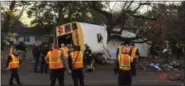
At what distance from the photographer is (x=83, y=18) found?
40.5m

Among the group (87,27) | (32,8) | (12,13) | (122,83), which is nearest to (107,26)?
(87,27)

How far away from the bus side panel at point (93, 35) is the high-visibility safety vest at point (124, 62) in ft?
44.5

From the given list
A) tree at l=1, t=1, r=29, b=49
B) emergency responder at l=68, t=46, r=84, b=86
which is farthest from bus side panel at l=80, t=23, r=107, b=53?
emergency responder at l=68, t=46, r=84, b=86

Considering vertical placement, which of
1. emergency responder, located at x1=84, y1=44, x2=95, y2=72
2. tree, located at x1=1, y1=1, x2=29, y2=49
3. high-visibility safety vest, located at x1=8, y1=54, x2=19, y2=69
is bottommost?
emergency responder, located at x1=84, y1=44, x2=95, y2=72

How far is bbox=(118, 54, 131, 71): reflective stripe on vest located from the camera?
15.5 meters

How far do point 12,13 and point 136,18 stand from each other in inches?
334

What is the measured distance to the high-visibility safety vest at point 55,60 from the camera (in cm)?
1652

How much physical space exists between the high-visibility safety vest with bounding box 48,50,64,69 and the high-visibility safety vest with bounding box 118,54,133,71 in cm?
207

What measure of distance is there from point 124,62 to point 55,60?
244 centimetres

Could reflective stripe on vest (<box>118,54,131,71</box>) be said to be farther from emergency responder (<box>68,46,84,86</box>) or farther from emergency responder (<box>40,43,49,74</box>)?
emergency responder (<box>40,43,49,74</box>)

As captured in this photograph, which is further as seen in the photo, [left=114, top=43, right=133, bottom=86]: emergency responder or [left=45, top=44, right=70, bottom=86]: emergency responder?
[left=45, top=44, right=70, bottom=86]: emergency responder

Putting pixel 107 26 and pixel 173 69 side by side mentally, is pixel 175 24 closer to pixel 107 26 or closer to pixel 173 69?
pixel 173 69

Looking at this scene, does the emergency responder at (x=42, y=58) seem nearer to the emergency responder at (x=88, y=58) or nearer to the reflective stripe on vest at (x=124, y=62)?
the emergency responder at (x=88, y=58)

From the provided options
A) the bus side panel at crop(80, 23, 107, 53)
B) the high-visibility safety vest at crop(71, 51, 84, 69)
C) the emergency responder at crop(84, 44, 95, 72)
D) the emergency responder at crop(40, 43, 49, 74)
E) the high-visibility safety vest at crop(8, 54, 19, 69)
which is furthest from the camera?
the bus side panel at crop(80, 23, 107, 53)
